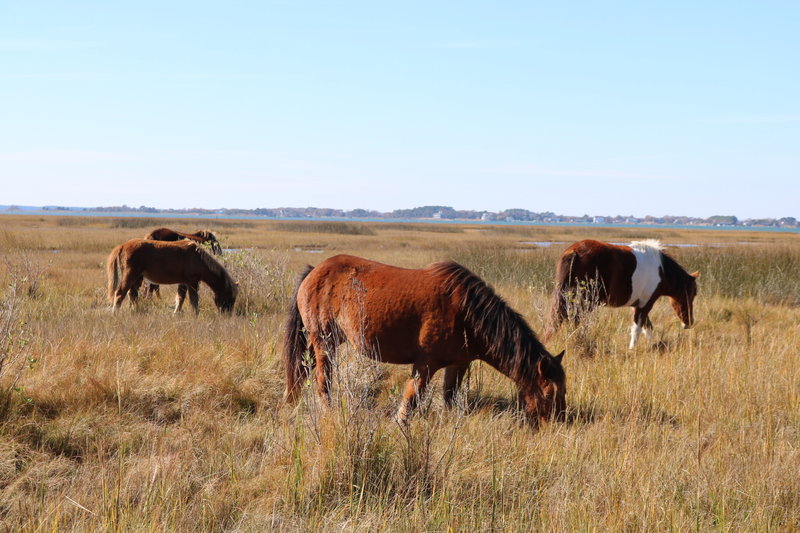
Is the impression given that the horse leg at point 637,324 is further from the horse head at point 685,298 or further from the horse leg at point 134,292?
the horse leg at point 134,292

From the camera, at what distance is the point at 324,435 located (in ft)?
12.3

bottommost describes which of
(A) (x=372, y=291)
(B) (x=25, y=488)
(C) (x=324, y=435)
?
(B) (x=25, y=488)

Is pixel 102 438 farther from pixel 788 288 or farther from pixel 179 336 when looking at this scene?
pixel 788 288

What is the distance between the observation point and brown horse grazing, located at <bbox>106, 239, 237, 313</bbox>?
9938 mm

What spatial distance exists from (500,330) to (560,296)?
3.67 m

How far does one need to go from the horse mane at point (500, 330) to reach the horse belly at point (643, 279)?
4.25m

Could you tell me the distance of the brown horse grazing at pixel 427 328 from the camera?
14.5 feet

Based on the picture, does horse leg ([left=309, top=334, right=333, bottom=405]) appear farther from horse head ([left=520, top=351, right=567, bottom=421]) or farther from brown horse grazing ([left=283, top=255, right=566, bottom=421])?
horse head ([left=520, top=351, right=567, bottom=421])

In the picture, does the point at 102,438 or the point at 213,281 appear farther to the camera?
the point at 213,281

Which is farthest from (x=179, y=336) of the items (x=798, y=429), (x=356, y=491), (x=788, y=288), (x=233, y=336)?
(x=788, y=288)

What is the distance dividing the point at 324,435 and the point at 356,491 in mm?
408

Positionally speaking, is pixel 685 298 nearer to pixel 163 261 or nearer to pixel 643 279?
pixel 643 279

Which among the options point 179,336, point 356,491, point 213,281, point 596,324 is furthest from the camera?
point 213,281

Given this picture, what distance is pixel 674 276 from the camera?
8.55 m
